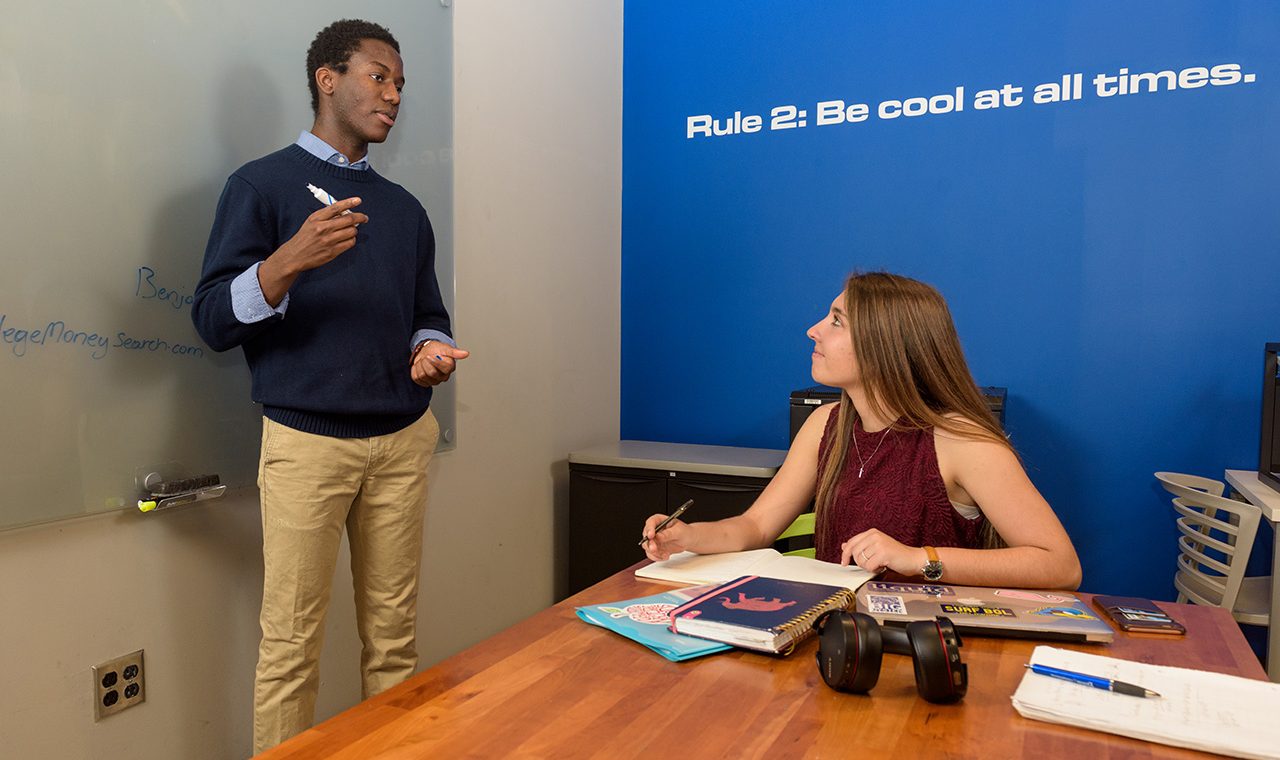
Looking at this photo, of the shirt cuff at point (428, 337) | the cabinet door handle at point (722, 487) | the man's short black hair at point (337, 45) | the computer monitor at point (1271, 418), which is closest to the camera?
the man's short black hair at point (337, 45)

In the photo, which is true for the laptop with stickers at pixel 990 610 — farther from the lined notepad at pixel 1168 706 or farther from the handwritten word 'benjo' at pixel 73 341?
the handwritten word 'benjo' at pixel 73 341

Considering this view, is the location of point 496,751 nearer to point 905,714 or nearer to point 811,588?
point 905,714

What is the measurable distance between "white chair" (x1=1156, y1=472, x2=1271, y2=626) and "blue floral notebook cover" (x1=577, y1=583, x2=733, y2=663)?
6.33 ft

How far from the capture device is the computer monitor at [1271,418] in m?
2.98

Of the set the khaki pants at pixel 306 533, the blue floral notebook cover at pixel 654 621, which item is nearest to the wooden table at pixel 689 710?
the blue floral notebook cover at pixel 654 621

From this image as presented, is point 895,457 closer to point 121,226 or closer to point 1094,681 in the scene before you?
point 1094,681

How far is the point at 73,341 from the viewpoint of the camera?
204 cm

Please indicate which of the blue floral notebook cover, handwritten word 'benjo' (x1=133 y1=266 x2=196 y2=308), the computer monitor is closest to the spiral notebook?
the blue floral notebook cover

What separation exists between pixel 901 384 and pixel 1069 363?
183cm

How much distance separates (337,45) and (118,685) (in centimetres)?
162

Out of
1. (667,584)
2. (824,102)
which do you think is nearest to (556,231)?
(824,102)

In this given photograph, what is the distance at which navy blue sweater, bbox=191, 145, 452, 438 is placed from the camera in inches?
81.5

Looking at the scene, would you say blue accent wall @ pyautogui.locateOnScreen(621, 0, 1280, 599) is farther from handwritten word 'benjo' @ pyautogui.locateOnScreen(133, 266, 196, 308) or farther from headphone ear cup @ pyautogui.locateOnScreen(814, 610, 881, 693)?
headphone ear cup @ pyautogui.locateOnScreen(814, 610, 881, 693)

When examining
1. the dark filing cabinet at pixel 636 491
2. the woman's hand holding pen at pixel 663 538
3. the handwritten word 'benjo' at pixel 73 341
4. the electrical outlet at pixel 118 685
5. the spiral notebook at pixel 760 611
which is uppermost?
the handwritten word 'benjo' at pixel 73 341
